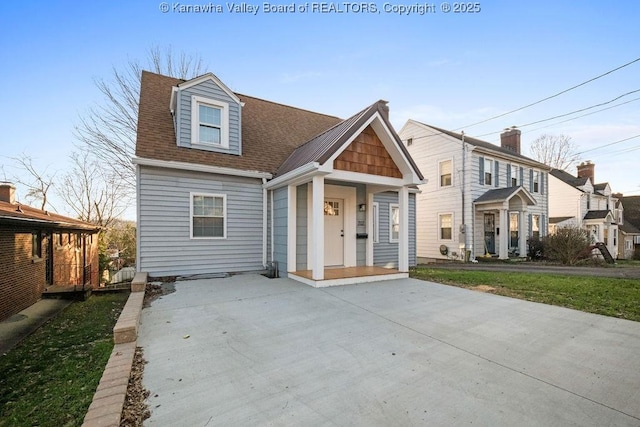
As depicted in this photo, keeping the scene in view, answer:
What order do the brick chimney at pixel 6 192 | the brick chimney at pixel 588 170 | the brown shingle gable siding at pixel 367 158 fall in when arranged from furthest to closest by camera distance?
the brick chimney at pixel 588 170, the brick chimney at pixel 6 192, the brown shingle gable siding at pixel 367 158

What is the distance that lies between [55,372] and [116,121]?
15690 millimetres

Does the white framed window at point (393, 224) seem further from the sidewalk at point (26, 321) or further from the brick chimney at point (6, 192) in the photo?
the brick chimney at point (6, 192)

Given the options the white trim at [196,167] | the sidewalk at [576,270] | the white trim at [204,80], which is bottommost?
the sidewalk at [576,270]

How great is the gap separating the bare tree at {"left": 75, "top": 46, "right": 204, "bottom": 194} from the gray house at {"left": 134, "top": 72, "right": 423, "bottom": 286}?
7043 millimetres

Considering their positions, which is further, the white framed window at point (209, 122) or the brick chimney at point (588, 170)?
the brick chimney at point (588, 170)

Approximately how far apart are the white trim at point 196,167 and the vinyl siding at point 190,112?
0.91 meters

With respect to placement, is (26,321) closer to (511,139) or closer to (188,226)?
(188,226)

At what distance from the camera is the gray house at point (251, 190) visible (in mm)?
7238

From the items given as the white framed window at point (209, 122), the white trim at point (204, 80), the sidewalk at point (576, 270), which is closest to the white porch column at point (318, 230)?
the white framed window at point (209, 122)

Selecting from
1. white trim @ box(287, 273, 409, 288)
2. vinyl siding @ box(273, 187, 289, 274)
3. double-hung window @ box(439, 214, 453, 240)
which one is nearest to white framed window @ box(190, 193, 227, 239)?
vinyl siding @ box(273, 187, 289, 274)

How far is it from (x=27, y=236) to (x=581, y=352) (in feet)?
44.5

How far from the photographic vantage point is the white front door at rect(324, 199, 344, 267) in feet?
28.4

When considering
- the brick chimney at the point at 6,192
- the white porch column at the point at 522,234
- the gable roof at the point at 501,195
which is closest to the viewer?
the brick chimney at the point at 6,192

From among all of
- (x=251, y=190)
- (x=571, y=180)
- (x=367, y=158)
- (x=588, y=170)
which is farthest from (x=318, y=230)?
(x=588, y=170)
